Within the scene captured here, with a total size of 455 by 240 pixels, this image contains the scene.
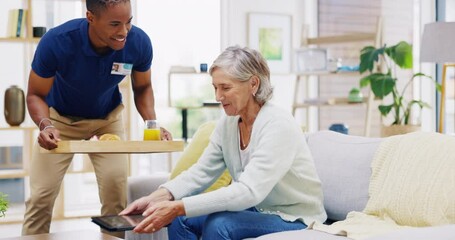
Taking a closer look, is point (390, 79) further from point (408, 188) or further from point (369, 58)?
point (408, 188)

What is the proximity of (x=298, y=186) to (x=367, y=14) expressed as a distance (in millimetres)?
5338

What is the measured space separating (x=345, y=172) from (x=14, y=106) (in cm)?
376

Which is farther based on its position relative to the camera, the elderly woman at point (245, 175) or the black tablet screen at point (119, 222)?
the elderly woman at point (245, 175)

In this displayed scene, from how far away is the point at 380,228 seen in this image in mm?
2684

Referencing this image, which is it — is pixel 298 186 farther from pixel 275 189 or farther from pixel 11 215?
pixel 11 215

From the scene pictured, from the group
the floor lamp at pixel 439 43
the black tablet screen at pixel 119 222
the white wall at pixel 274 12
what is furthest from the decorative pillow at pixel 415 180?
the white wall at pixel 274 12

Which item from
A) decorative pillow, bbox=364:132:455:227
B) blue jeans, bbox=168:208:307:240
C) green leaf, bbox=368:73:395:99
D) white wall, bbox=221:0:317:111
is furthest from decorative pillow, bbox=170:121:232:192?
white wall, bbox=221:0:317:111

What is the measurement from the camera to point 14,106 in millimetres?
6141

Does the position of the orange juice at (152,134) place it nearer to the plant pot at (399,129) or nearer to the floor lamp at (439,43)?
the floor lamp at (439,43)

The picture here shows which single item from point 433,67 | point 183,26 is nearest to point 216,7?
point 183,26

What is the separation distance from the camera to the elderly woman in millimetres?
2650

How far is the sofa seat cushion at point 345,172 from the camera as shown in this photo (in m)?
3.02

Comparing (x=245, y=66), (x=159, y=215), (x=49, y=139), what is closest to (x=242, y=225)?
(x=159, y=215)

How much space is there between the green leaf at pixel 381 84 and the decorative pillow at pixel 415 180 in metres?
3.55
